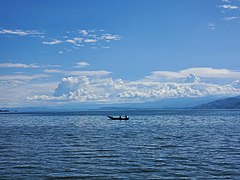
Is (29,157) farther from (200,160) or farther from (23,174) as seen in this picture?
(200,160)

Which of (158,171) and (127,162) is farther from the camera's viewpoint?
(127,162)

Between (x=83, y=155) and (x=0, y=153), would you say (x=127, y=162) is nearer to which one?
(x=83, y=155)

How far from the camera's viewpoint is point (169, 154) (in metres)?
35.5

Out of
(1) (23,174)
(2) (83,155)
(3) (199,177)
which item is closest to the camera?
(3) (199,177)

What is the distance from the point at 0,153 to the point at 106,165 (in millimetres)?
15054

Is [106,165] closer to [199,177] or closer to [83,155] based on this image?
[83,155]

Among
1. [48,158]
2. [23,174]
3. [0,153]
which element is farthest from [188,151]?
[0,153]

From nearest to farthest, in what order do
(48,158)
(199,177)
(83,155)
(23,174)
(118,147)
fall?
1. (199,177)
2. (23,174)
3. (48,158)
4. (83,155)
5. (118,147)

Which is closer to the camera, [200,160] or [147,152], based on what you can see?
[200,160]

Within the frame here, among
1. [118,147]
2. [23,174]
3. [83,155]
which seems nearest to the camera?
[23,174]

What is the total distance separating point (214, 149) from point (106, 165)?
16.2 meters

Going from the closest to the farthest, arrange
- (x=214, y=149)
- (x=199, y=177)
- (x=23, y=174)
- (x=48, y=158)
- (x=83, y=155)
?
(x=199, y=177) < (x=23, y=174) < (x=48, y=158) < (x=83, y=155) < (x=214, y=149)

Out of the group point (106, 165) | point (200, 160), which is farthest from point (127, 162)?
point (200, 160)

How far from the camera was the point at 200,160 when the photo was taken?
103 feet
